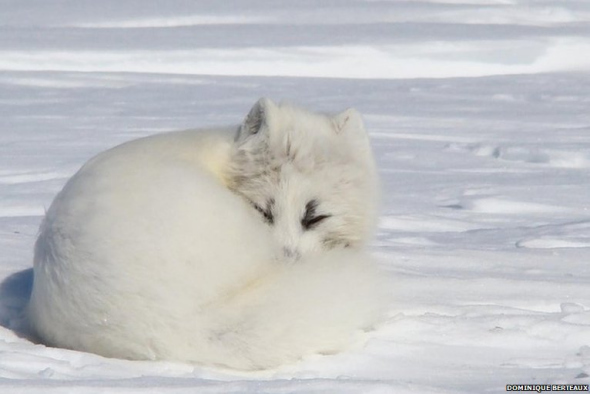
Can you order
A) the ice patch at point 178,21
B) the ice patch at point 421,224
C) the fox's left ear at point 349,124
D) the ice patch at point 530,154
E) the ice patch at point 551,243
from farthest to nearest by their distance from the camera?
the ice patch at point 178,21
the ice patch at point 530,154
the ice patch at point 421,224
the ice patch at point 551,243
the fox's left ear at point 349,124

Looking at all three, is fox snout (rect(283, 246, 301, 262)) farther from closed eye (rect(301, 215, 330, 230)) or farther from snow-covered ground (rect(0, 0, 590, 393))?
snow-covered ground (rect(0, 0, 590, 393))

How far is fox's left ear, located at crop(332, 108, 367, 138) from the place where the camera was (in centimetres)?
241

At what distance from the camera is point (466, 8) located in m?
11.7

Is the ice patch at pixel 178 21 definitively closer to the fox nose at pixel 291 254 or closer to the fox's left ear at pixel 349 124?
the fox's left ear at pixel 349 124

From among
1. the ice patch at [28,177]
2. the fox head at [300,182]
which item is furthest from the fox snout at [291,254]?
the ice patch at [28,177]

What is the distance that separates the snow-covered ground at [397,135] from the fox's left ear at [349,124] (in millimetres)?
434

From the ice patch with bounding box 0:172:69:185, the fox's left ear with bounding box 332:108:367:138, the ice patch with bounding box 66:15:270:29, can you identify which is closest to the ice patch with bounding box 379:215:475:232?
the fox's left ear with bounding box 332:108:367:138

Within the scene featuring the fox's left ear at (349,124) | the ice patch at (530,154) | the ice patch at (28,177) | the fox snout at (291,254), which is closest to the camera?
the fox snout at (291,254)

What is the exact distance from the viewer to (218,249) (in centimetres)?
212

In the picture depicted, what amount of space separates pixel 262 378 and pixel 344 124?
2.17 ft

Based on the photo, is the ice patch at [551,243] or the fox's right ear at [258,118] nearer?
the fox's right ear at [258,118]

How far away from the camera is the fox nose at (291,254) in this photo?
2.23 metres

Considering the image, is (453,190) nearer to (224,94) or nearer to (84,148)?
(84,148)

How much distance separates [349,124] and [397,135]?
11.8 ft
